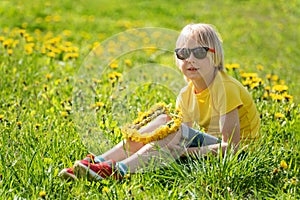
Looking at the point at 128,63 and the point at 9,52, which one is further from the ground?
the point at 9,52

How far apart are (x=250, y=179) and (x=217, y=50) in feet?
2.46

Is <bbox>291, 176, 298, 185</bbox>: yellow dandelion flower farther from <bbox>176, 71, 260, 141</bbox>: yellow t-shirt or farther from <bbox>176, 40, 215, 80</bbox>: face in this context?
<bbox>176, 40, 215, 80</bbox>: face

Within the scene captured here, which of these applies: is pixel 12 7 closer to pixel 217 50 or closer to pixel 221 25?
pixel 221 25

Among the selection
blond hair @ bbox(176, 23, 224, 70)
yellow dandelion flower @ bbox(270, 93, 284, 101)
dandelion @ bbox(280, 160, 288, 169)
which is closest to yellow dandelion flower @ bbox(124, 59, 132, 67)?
yellow dandelion flower @ bbox(270, 93, 284, 101)

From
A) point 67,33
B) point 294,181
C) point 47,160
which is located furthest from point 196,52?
point 67,33

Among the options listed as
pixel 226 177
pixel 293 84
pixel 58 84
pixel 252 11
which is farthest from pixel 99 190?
pixel 252 11

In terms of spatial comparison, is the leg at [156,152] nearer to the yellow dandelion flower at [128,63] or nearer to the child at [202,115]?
the child at [202,115]

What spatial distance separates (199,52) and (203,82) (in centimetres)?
19

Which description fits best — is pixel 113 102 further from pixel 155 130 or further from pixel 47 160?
pixel 47 160

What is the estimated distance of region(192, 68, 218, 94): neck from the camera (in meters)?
3.37

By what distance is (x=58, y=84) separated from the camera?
447 cm

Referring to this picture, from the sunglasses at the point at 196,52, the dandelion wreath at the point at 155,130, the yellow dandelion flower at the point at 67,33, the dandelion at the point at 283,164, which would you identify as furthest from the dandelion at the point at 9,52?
the dandelion at the point at 283,164

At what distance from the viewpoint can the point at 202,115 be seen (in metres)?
3.47

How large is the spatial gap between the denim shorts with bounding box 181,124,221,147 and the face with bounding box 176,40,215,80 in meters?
0.29
